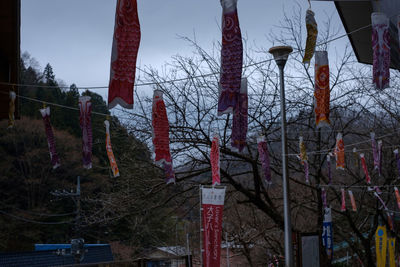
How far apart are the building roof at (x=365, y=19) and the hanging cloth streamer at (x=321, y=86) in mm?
605

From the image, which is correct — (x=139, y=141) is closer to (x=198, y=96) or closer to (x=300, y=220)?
(x=198, y=96)

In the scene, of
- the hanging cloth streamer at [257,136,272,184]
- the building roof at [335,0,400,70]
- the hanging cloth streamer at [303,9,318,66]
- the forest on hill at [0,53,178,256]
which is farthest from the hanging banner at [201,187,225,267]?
the forest on hill at [0,53,178,256]

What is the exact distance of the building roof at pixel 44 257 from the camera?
54.2 feet

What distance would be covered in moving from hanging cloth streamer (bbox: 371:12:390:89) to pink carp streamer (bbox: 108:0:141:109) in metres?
2.74

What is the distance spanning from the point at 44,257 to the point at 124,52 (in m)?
15.0

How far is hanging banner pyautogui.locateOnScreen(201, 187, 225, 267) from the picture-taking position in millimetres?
8023

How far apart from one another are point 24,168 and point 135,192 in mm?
18573

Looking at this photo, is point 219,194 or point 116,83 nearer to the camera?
point 116,83

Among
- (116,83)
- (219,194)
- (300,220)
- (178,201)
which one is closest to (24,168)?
(300,220)

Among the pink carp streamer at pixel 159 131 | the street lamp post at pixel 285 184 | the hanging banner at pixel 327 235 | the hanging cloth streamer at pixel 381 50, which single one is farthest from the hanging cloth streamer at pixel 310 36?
the hanging banner at pixel 327 235

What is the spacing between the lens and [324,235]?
9172 mm

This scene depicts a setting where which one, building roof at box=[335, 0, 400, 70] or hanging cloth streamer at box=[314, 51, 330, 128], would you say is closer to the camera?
building roof at box=[335, 0, 400, 70]

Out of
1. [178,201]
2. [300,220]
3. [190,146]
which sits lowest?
[300,220]

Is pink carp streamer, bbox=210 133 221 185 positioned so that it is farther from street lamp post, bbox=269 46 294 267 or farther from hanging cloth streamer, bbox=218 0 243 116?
hanging cloth streamer, bbox=218 0 243 116
